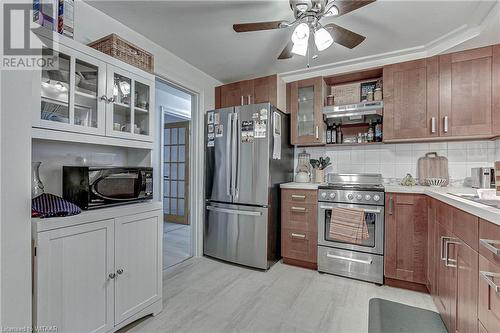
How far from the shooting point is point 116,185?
1.71 m

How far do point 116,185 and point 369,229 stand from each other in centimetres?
231

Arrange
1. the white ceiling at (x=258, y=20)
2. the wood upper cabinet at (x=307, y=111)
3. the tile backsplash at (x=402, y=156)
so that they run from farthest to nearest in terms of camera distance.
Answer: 1. the wood upper cabinet at (x=307, y=111)
2. the tile backsplash at (x=402, y=156)
3. the white ceiling at (x=258, y=20)

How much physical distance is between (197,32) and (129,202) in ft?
5.49

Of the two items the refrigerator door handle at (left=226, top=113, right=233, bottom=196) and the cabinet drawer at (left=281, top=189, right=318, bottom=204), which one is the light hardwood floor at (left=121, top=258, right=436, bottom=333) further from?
the refrigerator door handle at (left=226, top=113, right=233, bottom=196)

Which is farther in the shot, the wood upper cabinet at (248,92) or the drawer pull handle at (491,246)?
the wood upper cabinet at (248,92)

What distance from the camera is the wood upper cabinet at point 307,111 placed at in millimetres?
2930

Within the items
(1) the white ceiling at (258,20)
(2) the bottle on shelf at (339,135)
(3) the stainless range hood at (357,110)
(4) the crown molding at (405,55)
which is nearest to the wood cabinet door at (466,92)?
(4) the crown molding at (405,55)

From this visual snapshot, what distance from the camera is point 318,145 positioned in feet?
10.5

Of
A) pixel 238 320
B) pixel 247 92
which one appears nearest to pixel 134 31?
pixel 247 92

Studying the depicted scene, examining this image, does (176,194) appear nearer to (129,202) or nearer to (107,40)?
(129,202)

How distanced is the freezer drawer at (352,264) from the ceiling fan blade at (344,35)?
1958mm

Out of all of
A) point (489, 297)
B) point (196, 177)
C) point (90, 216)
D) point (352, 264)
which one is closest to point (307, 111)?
point (196, 177)

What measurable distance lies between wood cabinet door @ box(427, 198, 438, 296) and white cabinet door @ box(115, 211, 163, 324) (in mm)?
2188

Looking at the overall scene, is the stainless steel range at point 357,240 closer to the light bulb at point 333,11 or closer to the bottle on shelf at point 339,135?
the bottle on shelf at point 339,135
